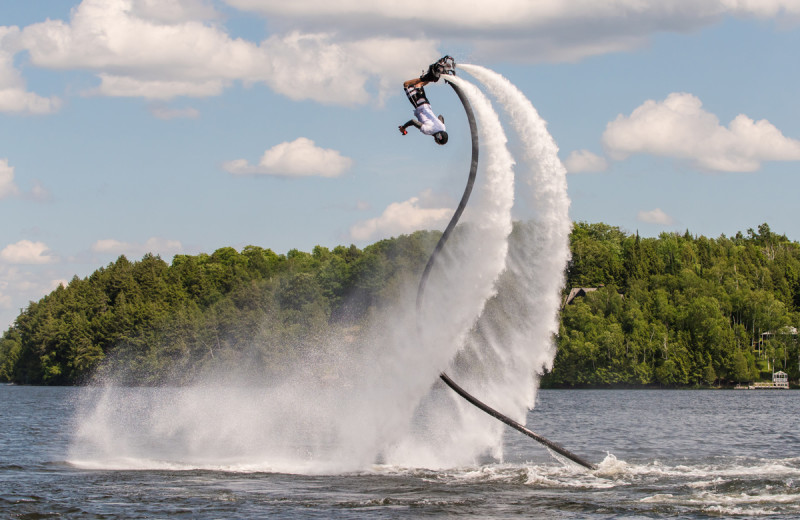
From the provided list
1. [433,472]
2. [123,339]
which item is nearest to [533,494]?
[433,472]

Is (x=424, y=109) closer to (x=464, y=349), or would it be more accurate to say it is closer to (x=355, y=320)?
(x=464, y=349)

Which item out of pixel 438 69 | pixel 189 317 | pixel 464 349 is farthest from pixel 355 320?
pixel 438 69

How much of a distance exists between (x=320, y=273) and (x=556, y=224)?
340ft

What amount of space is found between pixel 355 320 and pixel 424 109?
81.6 meters

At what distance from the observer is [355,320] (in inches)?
4131

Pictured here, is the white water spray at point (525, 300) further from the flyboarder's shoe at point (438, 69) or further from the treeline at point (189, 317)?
the treeline at point (189, 317)

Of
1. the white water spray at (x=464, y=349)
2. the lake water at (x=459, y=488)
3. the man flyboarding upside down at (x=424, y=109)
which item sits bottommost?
the lake water at (x=459, y=488)

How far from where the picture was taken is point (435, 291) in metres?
29.8

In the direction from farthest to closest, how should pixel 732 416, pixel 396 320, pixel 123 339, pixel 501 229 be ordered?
1. pixel 123 339
2. pixel 732 416
3. pixel 396 320
4. pixel 501 229

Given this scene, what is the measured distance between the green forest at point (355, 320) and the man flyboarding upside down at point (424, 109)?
6978cm

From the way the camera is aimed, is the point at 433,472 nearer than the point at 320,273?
Yes

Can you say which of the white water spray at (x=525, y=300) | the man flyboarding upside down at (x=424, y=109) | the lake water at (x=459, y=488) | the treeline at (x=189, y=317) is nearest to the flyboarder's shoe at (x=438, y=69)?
the man flyboarding upside down at (x=424, y=109)

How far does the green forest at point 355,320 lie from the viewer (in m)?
118

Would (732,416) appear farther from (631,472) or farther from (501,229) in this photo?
(501,229)
